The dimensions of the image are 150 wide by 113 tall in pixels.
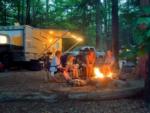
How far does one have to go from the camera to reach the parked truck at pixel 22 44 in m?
19.2

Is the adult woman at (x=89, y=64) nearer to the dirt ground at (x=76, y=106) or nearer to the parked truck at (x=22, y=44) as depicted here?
the dirt ground at (x=76, y=106)

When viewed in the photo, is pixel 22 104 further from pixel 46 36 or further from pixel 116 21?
pixel 46 36

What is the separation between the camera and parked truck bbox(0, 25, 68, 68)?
758 inches

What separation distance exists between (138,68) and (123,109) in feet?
19.0

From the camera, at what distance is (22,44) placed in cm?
1961

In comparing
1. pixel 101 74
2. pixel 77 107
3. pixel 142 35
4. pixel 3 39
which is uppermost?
pixel 3 39

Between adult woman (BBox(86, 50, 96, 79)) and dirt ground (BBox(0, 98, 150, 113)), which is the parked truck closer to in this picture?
adult woman (BBox(86, 50, 96, 79))

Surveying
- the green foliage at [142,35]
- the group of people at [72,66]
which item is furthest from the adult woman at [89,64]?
the green foliage at [142,35]

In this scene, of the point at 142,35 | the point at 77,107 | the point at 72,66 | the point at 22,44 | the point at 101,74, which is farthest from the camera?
the point at 22,44

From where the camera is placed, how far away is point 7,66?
20.2 metres

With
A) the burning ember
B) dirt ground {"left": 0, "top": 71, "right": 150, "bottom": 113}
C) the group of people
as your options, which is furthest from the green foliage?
the group of people

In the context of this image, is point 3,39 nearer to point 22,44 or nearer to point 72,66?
point 22,44

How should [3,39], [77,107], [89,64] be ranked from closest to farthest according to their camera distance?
[77,107] → [89,64] → [3,39]

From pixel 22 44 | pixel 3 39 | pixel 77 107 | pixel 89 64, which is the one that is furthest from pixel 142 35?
pixel 22 44
